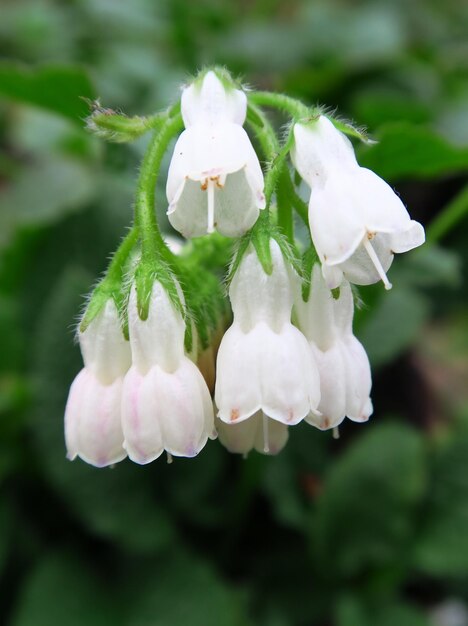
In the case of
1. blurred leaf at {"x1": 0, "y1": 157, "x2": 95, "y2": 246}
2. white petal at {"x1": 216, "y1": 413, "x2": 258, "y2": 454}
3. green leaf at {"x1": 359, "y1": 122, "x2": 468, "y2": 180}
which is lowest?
blurred leaf at {"x1": 0, "y1": 157, "x2": 95, "y2": 246}

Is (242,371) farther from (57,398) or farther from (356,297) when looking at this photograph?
(57,398)

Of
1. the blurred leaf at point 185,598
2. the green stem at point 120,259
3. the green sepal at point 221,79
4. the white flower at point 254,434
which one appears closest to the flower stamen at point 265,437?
the white flower at point 254,434

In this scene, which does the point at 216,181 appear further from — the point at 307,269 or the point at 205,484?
the point at 205,484

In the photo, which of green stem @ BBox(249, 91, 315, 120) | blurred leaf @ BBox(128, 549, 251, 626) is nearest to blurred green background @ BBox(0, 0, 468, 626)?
blurred leaf @ BBox(128, 549, 251, 626)

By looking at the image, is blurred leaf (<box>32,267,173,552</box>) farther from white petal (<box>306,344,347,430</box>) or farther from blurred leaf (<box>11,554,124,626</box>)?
white petal (<box>306,344,347,430</box>)

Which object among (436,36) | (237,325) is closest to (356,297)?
(237,325)

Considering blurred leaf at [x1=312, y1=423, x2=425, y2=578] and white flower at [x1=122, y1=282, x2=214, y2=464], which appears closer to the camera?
white flower at [x1=122, y1=282, x2=214, y2=464]

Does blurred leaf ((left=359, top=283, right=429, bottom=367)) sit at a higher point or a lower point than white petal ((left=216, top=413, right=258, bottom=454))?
lower
